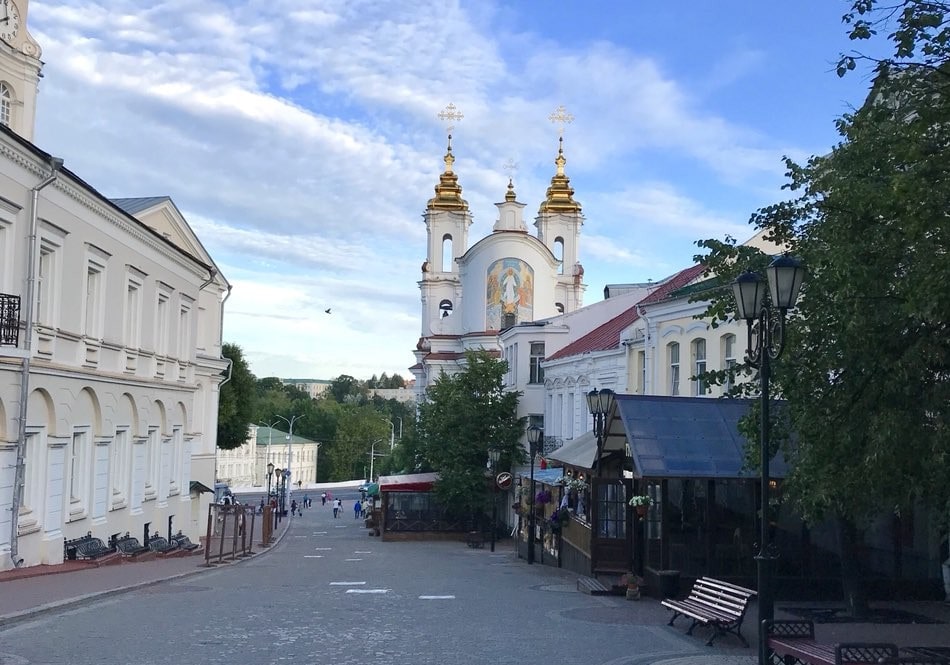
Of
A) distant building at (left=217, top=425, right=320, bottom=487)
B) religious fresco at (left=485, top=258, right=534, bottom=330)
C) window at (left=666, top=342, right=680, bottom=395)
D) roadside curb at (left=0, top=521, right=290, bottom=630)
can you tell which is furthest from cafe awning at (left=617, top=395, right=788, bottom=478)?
distant building at (left=217, top=425, right=320, bottom=487)

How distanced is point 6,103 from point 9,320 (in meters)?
10.1

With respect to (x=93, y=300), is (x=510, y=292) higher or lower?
higher

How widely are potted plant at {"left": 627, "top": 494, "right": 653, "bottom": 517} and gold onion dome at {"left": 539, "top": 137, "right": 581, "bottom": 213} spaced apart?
6183 cm

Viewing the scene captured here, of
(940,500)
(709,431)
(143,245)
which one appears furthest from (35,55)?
(940,500)

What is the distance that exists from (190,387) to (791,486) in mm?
24363

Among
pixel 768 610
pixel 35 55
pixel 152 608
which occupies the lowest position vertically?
pixel 152 608

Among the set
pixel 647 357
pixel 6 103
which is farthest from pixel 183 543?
pixel 647 357

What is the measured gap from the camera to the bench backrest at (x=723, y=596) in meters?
12.8

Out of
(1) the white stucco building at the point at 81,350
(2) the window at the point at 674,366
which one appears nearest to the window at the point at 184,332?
(1) the white stucco building at the point at 81,350

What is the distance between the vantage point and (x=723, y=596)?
43.9 feet

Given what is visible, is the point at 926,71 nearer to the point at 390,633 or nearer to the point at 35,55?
the point at 390,633

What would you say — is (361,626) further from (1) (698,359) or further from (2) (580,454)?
(1) (698,359)

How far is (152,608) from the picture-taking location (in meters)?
15.4

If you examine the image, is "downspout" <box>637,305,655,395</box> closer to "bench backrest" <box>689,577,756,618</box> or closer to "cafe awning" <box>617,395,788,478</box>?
"cafe awning" <box>617,395,788,478</box>
